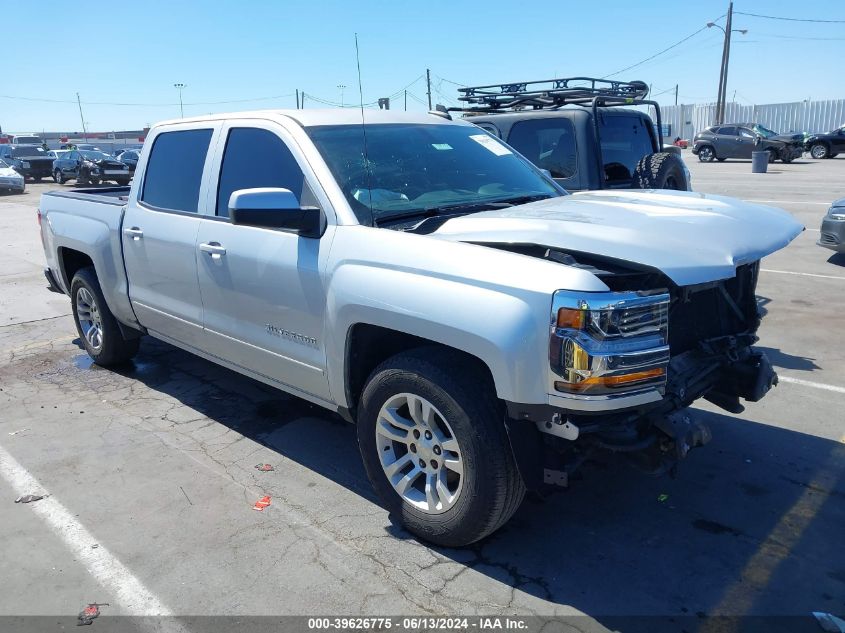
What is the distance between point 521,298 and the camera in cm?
276

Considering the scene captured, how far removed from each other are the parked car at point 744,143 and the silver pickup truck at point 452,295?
30715mm

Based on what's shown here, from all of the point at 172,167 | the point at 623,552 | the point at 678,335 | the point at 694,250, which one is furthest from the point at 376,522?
the point at 172,167

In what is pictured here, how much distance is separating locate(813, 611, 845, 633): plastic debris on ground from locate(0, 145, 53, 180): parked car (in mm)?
37014

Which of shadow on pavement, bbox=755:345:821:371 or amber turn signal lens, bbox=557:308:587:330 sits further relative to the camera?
shadow on pavement, bbox=755:345:821:371

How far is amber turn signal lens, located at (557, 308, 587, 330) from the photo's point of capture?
105 inches

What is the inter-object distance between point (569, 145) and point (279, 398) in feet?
12.5

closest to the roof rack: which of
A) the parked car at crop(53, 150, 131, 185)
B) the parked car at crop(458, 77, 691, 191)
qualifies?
the parked car at crop(458, 77, 691, 191)

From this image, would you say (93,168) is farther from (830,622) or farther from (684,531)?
(830,622)

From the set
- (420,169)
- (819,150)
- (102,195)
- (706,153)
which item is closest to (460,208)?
(420,169)

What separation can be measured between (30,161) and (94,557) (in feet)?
117

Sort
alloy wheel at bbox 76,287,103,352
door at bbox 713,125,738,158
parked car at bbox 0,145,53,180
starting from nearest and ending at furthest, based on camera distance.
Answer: alloy wheel at bbox 76,287,103,352, door at bbox 713,125,738,158, parked car at bbox 0,145,53,180

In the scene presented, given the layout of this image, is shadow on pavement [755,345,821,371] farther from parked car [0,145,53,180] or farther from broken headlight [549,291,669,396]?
parked car [0,145,53,180]

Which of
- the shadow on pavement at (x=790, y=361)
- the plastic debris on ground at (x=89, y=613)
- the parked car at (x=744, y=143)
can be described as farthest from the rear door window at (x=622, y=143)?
→ the parked car at (x=744, y=143)

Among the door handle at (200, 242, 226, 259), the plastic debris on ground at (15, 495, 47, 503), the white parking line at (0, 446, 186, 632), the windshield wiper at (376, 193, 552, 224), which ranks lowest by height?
the white parking line at (0, 446, 186, 632)
